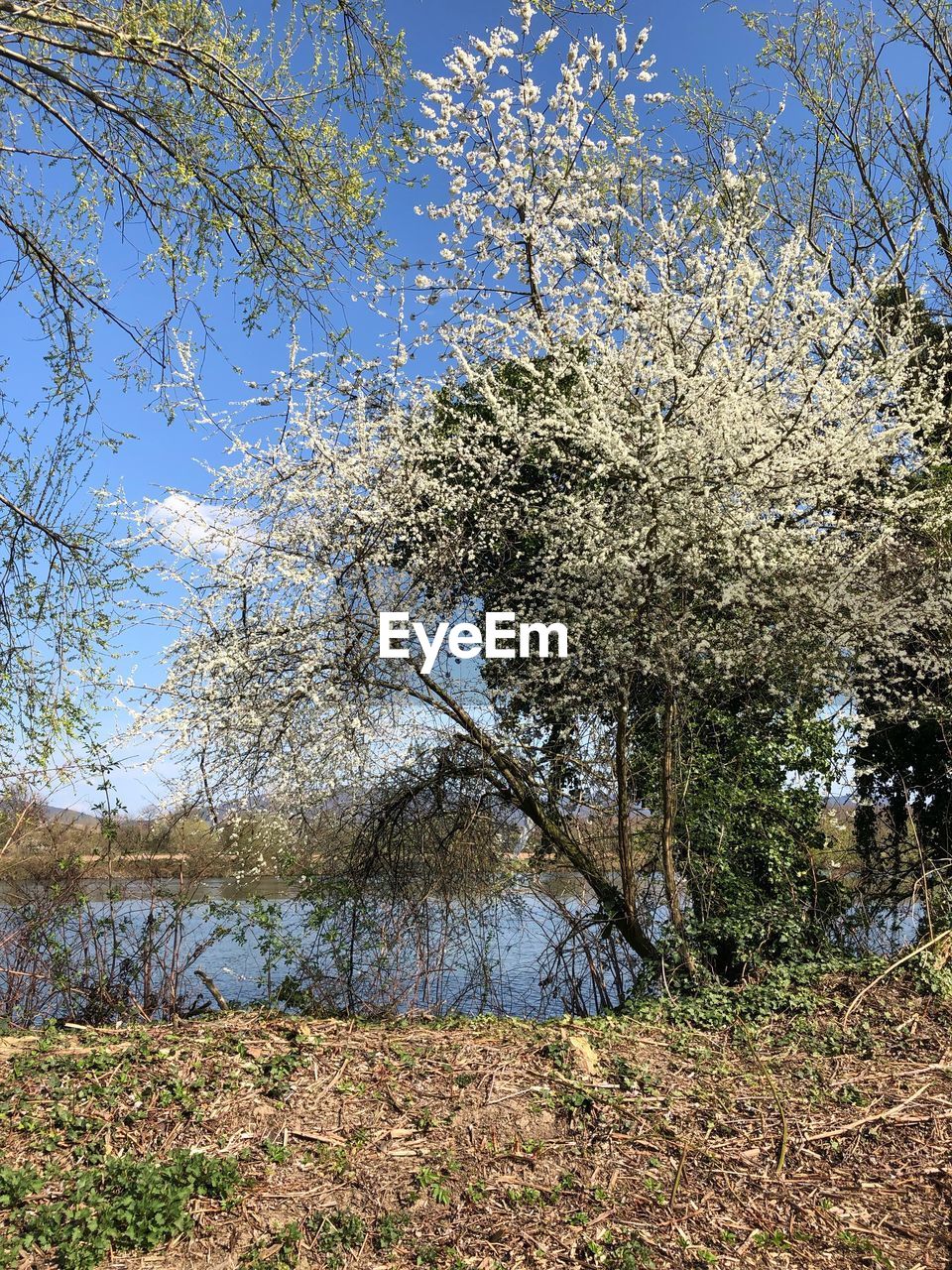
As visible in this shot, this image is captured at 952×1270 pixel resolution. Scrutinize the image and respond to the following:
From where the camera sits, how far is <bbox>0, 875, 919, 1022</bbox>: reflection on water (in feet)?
19.1

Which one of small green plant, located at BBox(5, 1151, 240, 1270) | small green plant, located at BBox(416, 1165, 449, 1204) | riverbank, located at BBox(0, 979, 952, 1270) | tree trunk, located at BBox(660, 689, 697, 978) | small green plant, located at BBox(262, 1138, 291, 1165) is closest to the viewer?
small green plant, located at BBox(5, 1151, 240, 1270)

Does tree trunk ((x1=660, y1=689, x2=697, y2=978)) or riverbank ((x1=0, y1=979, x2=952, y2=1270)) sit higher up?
tree trunk ((x1=660, y1=689, x2=697, y2=978))

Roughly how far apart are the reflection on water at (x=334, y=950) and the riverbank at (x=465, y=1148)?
1003 mm

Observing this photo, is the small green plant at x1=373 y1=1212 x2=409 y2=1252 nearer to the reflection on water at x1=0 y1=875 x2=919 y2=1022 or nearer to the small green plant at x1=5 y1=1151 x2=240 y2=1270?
the small green plant at x1=5 y1=1151 x2=240 y2=1270

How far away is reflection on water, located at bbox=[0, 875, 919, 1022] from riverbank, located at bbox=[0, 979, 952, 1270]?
1.00m

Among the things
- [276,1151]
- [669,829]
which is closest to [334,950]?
[669,829]

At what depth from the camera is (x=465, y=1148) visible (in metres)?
3.70

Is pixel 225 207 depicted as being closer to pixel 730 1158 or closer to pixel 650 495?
pixel 650 495

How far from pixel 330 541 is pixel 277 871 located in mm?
2847

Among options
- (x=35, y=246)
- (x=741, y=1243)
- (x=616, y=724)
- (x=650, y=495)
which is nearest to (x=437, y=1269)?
(x=741, y=1243)

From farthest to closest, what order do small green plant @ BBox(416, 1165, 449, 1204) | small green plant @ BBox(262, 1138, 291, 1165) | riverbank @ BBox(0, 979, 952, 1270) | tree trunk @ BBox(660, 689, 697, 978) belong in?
1. tree trunk @ BBox(660, 689, 697, 978)
2. small green plant @ BBox(262, 1138, 291, 1165)
3. small green plant @ BBox(416, 1165, 449, 1204)
4. riverbank @ BBox(0, 979, 952, 1270)

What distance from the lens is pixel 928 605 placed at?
22.9ft

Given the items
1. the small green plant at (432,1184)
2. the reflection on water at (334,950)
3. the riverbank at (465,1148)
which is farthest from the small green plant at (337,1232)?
the reflection on water at (334,950)

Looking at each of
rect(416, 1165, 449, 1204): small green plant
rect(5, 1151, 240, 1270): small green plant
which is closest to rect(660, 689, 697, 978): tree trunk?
rect(416, 1165, 449, 1204): small green plant
